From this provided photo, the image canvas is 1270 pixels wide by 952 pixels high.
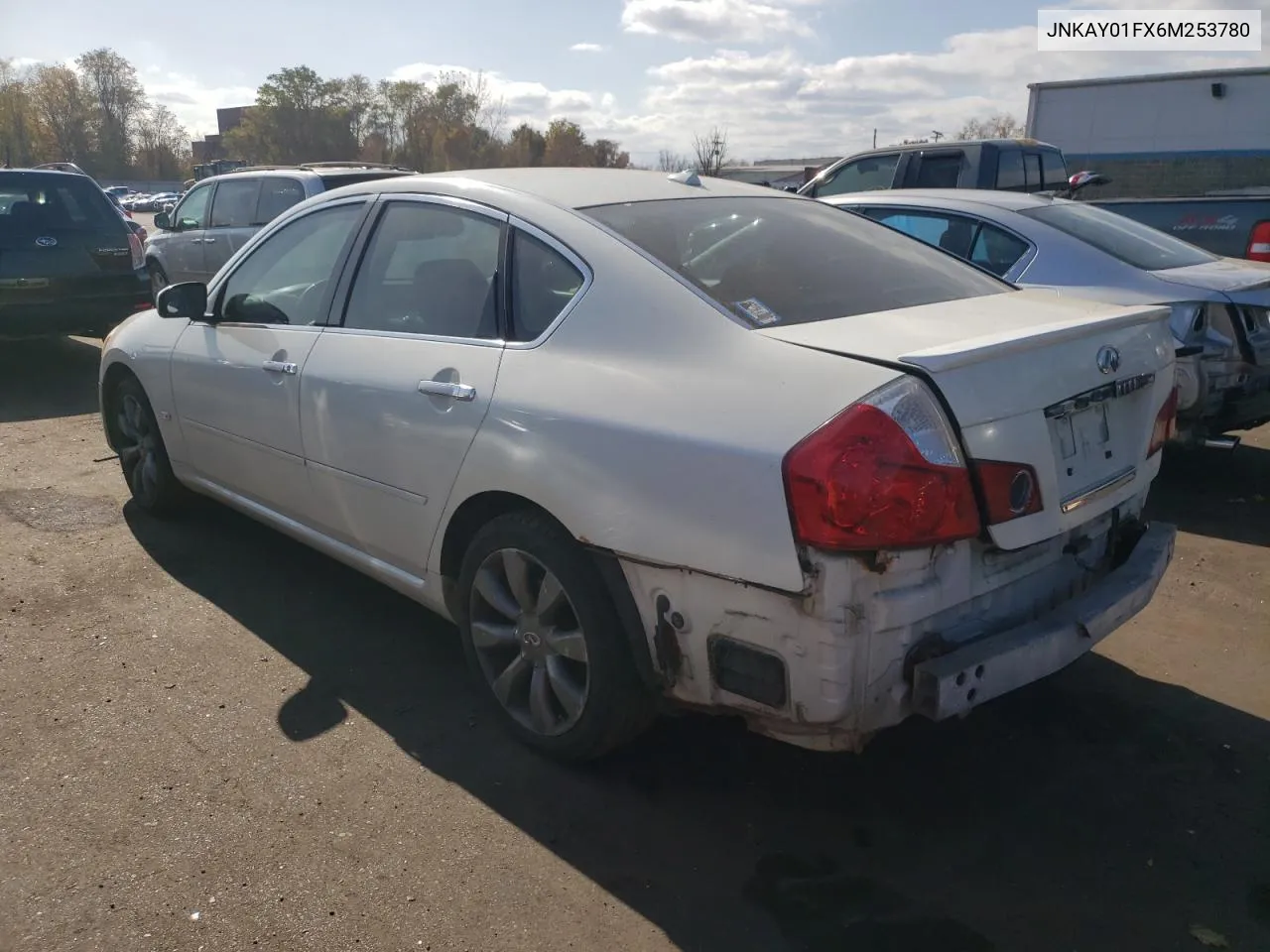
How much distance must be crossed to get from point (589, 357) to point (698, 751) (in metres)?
1.28

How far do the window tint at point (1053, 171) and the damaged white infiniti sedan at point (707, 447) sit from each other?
691 centimetres

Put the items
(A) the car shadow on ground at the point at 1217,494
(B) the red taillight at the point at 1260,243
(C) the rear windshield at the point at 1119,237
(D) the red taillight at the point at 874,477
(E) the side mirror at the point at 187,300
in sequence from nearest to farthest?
(D) the red taillight at the point at 874,477, (E) the side mirror at the point at 187,300, (A) the car shadow on ground at the point at 1217,494, (C) the rear windshield at the point at 1119,237, (B) the red taillight at the point at 1260,243

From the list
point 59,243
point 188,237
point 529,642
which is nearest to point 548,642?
point 529,642

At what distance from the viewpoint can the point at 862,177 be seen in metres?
9.62

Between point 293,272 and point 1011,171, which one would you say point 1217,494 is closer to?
point 1011,171

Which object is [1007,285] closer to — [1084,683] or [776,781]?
[1084,683]

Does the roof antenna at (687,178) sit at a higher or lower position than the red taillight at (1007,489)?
higher

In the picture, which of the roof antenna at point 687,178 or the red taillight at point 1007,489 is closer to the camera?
the red taillight at point 1007,489

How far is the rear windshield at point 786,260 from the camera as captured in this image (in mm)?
2844

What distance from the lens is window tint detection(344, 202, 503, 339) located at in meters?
3.25

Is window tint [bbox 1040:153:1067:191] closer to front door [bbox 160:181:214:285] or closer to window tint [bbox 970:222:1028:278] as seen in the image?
window tint [bbox 970:222:1028:278]

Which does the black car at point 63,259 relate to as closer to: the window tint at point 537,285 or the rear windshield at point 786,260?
the window tint at point 537,285

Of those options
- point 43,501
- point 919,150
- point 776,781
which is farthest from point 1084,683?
point 919,150

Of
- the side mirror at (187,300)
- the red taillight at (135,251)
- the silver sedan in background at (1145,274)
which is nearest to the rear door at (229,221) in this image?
the red taillight at (135,251)
